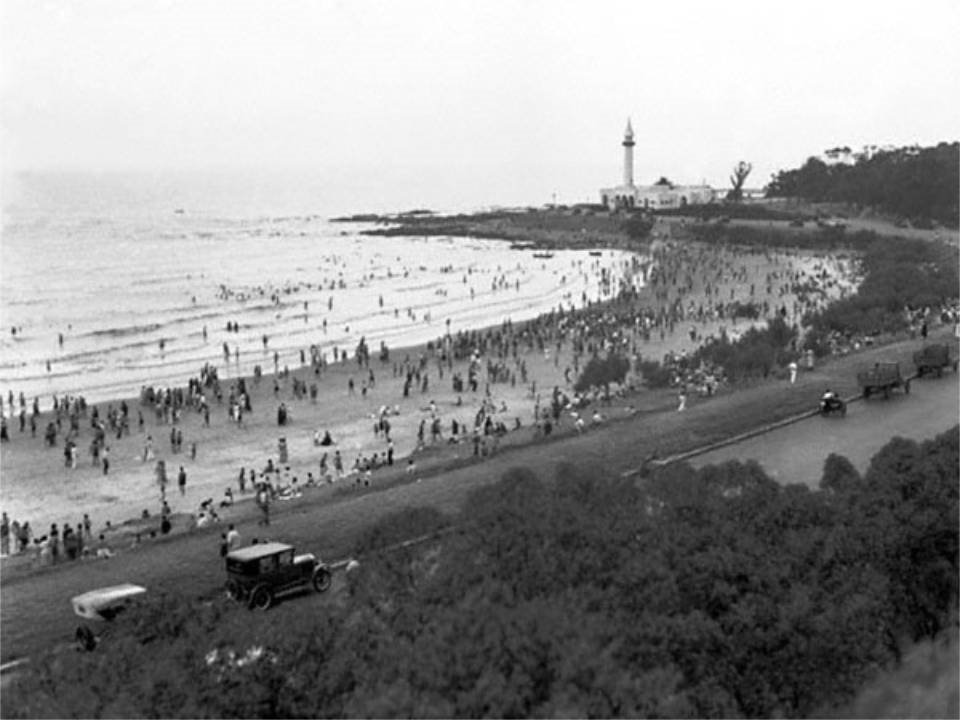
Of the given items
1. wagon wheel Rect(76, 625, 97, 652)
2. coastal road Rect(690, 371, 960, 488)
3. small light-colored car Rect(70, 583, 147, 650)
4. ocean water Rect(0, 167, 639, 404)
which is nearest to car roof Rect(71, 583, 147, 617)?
small light-colored car Rect(70, 583, 147, 650)

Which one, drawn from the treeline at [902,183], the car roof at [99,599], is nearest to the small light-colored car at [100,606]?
the car roof at [99,599]

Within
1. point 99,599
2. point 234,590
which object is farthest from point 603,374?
point 99,599

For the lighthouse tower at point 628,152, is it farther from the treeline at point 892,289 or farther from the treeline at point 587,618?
the treeline at point 587,618

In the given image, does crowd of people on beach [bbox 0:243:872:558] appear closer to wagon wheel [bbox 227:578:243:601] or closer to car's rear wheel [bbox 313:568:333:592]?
car's rear wheel [bbox 313:568:333:592]

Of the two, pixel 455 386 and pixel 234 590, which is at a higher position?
pixel 234 590

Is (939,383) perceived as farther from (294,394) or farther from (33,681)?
(33,681)

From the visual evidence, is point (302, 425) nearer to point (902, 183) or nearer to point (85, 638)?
point (85, 638)
